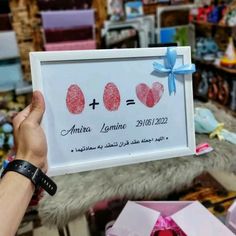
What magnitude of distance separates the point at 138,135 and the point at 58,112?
0.76 feet

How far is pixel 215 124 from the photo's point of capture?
1.06 metres

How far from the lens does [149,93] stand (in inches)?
30.4

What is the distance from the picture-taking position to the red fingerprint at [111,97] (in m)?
0.76

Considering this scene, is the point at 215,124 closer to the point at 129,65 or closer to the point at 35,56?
the point at 129,65

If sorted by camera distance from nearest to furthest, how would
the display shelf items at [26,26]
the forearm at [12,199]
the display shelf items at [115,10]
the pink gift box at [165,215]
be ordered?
the forearm at [12,199]
the pink gift box at [165,215]
the display shelf items at [26,26]
the display shelf items at [115,10]

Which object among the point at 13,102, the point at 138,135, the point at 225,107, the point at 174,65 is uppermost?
the point at 174,65

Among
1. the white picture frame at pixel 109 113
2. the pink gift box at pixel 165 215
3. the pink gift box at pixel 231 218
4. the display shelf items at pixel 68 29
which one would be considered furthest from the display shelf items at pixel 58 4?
the pink gift box at pixel 231 218

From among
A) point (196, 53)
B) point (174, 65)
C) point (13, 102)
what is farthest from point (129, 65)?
point (196, 53)

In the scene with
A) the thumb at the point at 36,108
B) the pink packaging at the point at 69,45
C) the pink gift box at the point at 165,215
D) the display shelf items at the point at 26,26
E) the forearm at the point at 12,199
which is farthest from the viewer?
the pink packaging at the point at 69,45

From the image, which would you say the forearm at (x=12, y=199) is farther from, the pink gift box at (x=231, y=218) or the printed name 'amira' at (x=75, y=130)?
the pink gift box at (x=231, y=218)

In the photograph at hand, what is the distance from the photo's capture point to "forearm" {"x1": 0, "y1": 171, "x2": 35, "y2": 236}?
0.57 meters

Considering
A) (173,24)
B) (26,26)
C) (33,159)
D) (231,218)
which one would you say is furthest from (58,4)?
(231,218)

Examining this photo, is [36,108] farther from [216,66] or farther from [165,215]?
[216,66]

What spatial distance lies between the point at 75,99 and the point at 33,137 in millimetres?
147
